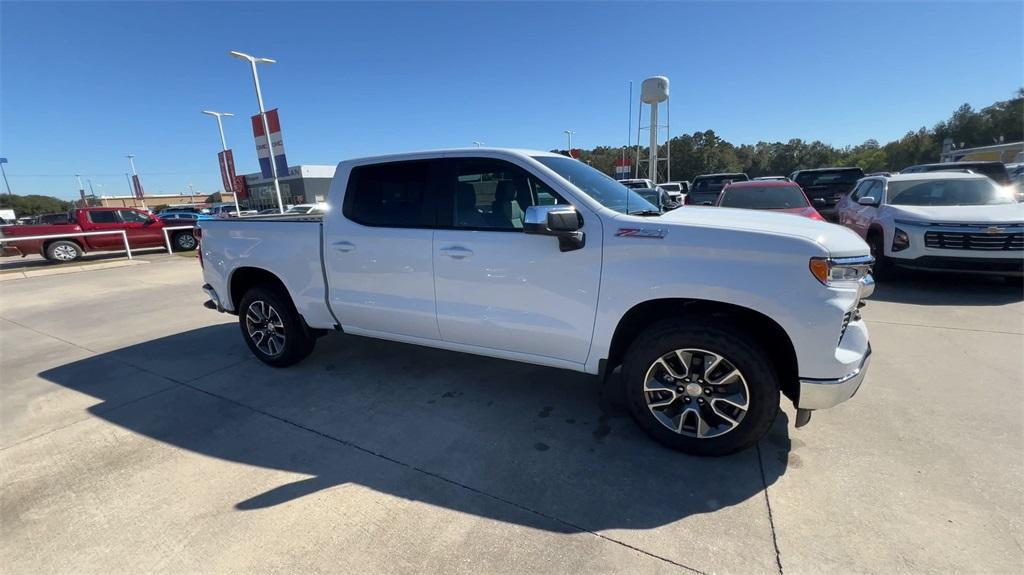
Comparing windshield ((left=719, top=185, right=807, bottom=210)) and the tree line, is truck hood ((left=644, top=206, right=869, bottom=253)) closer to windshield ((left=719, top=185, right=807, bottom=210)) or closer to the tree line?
windshield ((left=719, top=185, right=807, bottom=210))

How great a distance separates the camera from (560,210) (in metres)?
2.62

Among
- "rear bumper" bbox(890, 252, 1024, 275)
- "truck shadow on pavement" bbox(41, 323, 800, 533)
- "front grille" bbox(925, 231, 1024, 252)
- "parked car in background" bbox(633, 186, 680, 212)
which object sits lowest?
"truck shadow on pavement" bbox(41, 323, 800, 533)

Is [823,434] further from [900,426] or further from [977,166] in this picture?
[977,166]

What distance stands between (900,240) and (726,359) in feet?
18.7

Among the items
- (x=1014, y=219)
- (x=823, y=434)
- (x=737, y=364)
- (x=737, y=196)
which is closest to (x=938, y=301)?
(x=1014, y=219)

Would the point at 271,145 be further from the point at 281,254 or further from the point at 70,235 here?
the point at 281,254

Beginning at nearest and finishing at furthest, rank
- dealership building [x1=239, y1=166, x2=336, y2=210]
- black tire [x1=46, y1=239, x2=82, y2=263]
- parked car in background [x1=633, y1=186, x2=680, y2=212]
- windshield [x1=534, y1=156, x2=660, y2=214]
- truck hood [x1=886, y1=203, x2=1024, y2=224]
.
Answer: windshield [x1=534, y1=156, x2=660, y2=214], parked car in background [x1=633, y1=186, x2=680, y2=212], truck hood [x1=886, y1=203, x2=1024, y2=224], black tire [x1=46, y1=239, x2=82, y2=263], dealership building [x1=239, y1=166, x2=336, y2=210]

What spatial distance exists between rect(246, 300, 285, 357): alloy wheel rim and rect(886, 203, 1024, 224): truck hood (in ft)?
26.1

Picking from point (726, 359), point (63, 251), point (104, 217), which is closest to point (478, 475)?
point (726, 359)

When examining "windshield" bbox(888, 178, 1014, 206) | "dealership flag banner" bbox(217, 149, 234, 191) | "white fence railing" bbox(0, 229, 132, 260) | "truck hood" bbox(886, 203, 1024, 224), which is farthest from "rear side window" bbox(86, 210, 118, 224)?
"windshield" bbox(888, 178, 1014, 206)

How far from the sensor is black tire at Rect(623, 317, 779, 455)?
253cm

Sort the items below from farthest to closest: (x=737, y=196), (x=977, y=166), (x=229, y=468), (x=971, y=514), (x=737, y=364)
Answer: (x=977, y=166) < (x=737, y=196) < (x=229, y=468) < (x=737, y=364) < (x=971, y=514)

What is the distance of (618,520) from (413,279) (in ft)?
6.88

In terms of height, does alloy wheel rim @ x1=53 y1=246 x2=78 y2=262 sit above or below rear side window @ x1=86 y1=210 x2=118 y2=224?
below
